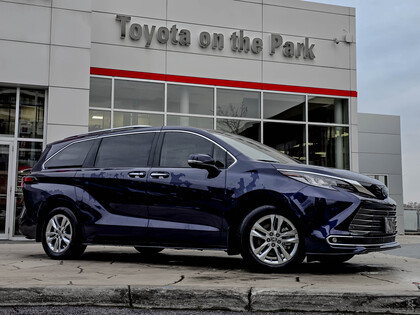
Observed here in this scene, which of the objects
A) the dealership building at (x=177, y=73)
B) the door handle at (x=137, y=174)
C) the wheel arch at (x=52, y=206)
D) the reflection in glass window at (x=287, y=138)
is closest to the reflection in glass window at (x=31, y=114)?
the dealership building at (x=177, y=73)

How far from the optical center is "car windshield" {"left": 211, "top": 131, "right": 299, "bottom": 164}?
6.42 meters

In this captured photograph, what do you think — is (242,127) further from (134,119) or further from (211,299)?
(211,299)

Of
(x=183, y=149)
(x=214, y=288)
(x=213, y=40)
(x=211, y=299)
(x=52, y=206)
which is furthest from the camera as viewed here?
(x=213, y=40)

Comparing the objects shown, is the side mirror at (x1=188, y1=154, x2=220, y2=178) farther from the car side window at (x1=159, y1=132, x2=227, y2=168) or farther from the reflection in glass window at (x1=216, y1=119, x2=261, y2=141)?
the reflection in glass window at (x1=216, y1=119, x2=261, y2=141)

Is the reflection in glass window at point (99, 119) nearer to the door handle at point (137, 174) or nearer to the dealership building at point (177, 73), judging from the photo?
the dealership building at point (177, 73)

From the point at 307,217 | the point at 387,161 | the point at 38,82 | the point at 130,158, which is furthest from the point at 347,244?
the point at 387,161

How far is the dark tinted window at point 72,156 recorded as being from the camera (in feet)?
25.1

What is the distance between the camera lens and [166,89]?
1504cm

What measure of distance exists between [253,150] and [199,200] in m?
0.93

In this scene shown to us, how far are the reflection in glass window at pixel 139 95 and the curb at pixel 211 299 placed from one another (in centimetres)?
1048

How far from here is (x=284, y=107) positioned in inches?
637

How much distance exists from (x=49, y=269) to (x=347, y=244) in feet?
10.7

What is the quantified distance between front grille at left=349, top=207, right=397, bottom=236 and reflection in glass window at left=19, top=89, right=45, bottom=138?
9.07 meters

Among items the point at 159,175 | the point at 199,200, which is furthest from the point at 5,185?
the point at 199,200
